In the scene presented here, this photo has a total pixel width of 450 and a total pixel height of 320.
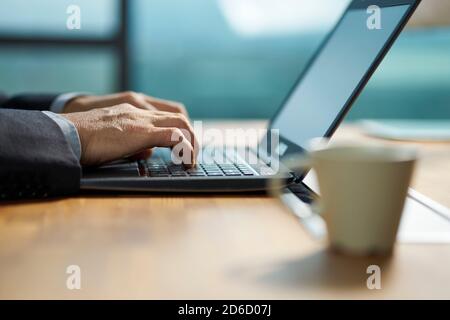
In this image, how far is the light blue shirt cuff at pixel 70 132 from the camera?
859 mm

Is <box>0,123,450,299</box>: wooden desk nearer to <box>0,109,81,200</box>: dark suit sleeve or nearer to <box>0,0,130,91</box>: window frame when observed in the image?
<box>0,109,81,200</box>: dark suit sleeve

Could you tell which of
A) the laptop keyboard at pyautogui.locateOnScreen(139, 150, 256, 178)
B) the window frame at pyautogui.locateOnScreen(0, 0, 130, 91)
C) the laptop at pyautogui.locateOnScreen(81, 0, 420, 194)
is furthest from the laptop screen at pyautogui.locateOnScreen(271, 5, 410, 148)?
the window frame at pyautogui.locateOnScreen(0, 0, 130, 91)

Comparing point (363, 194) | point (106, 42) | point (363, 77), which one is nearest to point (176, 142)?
point (363, 77)

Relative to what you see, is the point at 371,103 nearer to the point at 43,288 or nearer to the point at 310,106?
the point at 310,106

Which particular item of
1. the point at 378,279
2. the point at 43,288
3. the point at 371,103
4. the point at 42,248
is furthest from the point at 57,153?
the point at 371,103

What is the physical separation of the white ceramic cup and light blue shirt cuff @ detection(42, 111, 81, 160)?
0.37 meters

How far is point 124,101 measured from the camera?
122 cm

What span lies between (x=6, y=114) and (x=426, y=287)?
1.74 feet

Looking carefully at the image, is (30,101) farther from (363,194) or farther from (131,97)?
(363,194)

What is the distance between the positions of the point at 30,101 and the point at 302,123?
0.61 meters

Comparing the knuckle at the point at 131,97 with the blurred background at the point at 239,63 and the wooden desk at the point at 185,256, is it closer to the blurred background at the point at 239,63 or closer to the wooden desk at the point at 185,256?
the wooden desk at the point at 185,256

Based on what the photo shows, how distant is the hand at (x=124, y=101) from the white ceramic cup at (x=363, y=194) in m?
0.64
